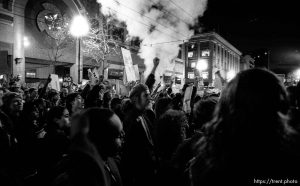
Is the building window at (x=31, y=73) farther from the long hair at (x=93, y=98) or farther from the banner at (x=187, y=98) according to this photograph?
the long hair at (x=93, y=98)

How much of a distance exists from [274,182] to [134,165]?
2115mm

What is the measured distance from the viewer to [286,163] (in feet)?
3.67

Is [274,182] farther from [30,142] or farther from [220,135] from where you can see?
[30,142]

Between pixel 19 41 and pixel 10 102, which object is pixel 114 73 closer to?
pixel 19 41

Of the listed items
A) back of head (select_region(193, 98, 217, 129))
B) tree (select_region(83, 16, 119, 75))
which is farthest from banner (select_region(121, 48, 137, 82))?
tree (select_region(83, 16, 119, 75))

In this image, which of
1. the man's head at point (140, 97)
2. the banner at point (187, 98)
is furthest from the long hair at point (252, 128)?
the banner at point (187, 98)

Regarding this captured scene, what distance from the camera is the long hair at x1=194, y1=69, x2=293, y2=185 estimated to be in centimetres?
113

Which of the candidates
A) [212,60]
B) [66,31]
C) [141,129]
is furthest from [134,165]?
[212,60]

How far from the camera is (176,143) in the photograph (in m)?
3.11

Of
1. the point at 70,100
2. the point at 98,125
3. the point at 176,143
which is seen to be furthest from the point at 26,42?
the point at 98,125

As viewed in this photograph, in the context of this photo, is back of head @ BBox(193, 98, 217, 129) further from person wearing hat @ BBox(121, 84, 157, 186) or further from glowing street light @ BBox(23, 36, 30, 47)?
glowing street light @ BBox(23, 36, 30, 47)

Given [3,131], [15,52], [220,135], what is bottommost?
[3,131]

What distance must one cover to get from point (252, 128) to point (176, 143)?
2038 millimetres

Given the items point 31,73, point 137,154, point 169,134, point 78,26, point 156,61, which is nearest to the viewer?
point 137,154
